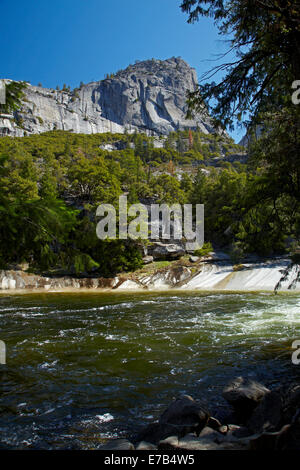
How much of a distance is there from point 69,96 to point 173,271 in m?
169

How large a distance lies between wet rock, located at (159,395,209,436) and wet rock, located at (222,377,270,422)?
3.05ft

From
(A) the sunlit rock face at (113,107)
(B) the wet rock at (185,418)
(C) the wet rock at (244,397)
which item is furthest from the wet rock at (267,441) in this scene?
(A) the sunlit rock face at (113,107)

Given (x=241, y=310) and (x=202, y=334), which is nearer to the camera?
(x=202, y=334)

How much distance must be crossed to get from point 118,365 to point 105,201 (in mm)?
33873

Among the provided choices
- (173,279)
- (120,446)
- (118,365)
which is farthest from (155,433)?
(173,279)

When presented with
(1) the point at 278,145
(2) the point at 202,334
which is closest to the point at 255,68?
(1) the point at 278,145

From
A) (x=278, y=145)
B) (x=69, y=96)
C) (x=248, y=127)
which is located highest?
(x=69, y=96)

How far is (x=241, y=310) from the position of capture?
51.8 ft

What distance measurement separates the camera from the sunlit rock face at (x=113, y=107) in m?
145

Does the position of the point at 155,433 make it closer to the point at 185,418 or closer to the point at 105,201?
the point at 185,418

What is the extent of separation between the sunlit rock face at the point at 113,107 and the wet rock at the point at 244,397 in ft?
478

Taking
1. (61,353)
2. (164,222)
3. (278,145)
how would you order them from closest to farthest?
(278,145) < (61,353) < (164,222)

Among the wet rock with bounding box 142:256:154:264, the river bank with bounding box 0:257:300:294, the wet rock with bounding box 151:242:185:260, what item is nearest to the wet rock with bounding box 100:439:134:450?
the river bank with bounding box 0:257:300:294

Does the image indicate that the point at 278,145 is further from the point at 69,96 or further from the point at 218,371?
the point at 69,96
